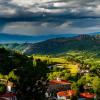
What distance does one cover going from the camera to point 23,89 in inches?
1916

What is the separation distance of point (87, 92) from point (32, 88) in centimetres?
12165

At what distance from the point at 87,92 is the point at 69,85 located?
81.7 feet

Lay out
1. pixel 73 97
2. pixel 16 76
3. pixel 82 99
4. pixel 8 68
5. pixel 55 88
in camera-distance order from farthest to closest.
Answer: pixel 55 88
pixel 8 68
pixel 82 99
pixel 73 97
pixel 16 76

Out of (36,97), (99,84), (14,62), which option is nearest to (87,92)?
(99,84)

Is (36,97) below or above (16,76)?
below

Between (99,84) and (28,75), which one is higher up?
(28,75)

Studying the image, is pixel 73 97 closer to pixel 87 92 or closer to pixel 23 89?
pixel 87 92

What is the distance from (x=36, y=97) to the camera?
50.0 m

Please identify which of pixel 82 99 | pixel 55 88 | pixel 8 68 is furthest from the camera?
pixel 55 88

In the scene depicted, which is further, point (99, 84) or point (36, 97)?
point (99, 84)

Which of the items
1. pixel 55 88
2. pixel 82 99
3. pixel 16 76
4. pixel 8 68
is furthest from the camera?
pixel 55 88

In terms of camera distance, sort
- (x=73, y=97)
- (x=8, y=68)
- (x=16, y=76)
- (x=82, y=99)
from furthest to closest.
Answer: (x=8, y=68) → (x=82, y=99) → (x=73, y=97) → (x=16, y=76)

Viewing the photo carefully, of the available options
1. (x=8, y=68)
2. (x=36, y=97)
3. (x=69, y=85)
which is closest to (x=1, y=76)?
(x=8, y=68)

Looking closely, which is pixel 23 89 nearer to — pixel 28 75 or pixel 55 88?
pixel 28 75
